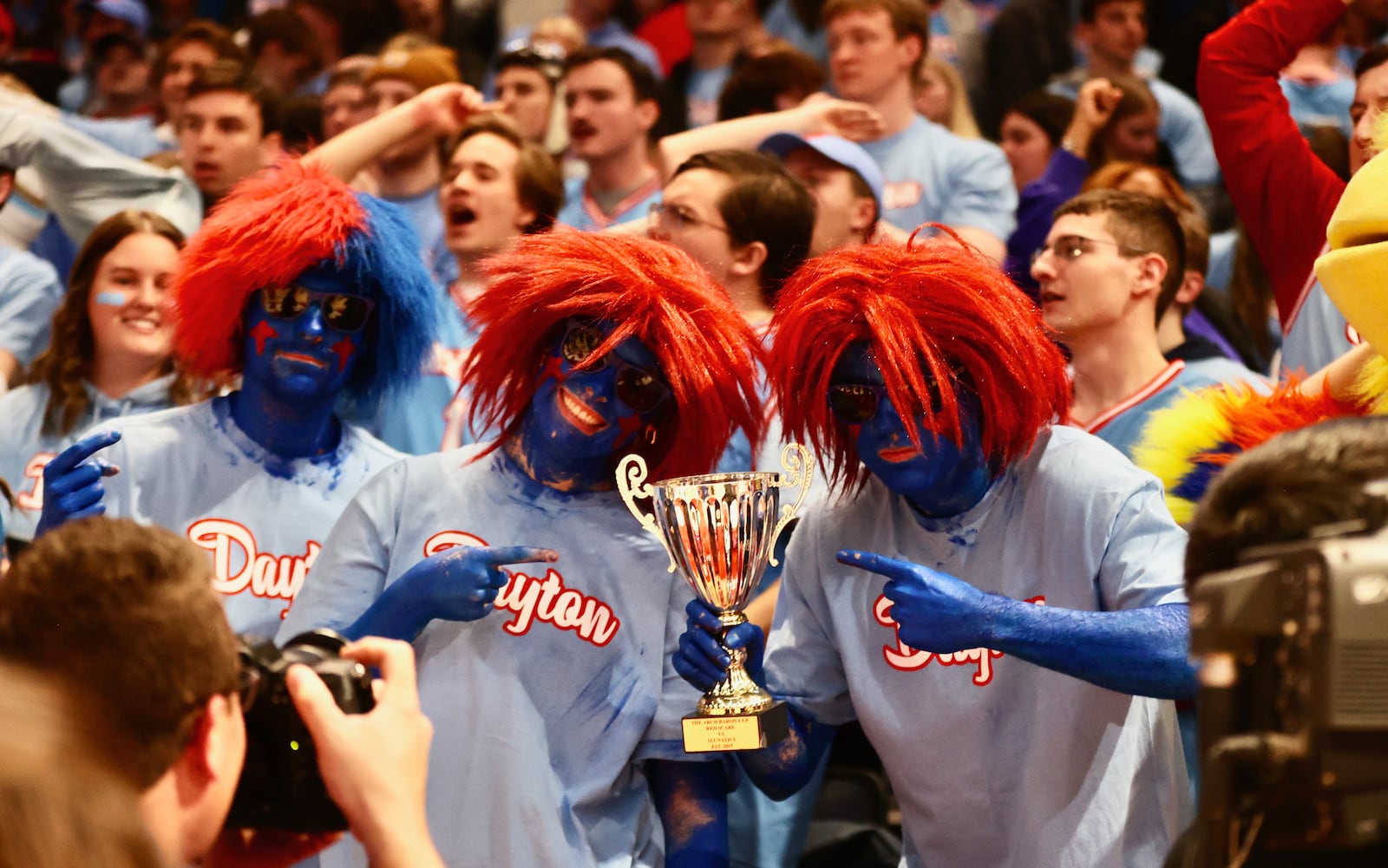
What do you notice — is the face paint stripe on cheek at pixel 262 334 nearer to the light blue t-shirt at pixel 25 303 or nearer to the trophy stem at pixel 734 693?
the trophy stem at pixel 734 693

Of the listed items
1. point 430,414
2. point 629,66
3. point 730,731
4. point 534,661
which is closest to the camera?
point 730,731

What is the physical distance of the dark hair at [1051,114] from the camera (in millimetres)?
6664

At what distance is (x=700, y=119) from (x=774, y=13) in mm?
1075

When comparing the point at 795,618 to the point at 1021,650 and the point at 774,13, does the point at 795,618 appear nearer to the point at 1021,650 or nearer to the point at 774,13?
the point at 1021,650

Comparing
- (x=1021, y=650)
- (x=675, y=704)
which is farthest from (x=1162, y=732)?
(x=675, y=704)

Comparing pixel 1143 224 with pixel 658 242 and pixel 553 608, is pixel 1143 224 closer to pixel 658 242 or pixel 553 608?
pixel 658 242

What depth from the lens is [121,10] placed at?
872 cm

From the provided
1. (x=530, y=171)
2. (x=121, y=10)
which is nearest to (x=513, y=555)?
(x=530, y=171)

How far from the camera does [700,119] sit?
7621mm

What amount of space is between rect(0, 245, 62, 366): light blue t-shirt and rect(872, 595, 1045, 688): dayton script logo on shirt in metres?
3.40

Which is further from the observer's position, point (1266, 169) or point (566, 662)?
point (1266, 169)

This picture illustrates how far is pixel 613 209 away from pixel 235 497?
Result: 272 centimetres

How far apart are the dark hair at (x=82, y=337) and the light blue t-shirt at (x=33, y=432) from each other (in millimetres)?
30

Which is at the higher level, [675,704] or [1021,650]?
[1021,650]
